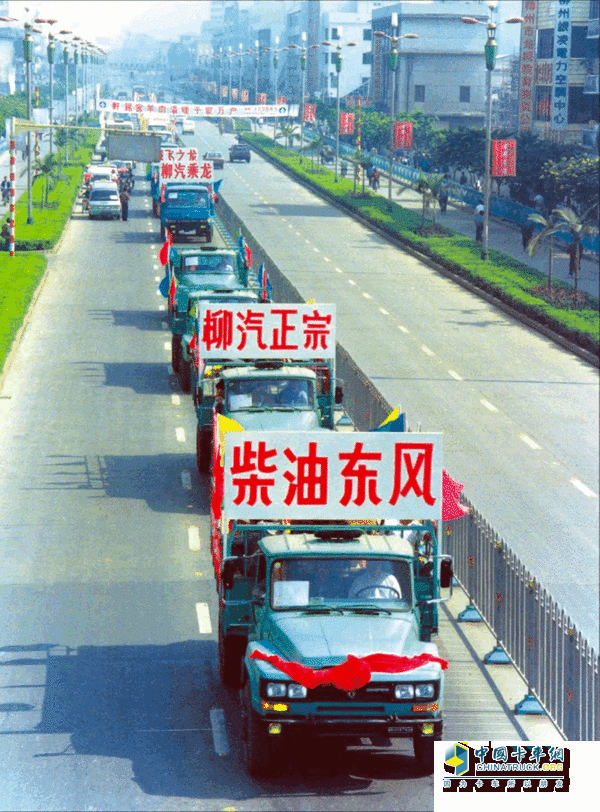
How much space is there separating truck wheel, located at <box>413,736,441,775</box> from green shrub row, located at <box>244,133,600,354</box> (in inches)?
1166

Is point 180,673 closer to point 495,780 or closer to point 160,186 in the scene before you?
point 495,780

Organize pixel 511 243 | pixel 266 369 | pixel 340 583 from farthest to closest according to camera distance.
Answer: pixel 511 243, pixel 266 369, pixel 340 583

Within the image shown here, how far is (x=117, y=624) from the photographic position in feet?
64.1

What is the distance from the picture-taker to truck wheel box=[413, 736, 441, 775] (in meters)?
14.5

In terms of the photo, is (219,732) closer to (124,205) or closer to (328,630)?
(328,630)

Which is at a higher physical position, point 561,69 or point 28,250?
point 561,69

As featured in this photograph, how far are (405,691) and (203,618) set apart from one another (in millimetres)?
6200

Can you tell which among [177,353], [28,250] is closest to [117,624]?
[177,353]

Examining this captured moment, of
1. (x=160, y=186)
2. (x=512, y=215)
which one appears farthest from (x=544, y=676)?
(x=512, y=215)

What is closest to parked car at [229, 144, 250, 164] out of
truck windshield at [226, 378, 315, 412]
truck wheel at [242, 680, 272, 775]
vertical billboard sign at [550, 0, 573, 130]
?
vertical billboard sign at [550, 0, 573, 130]

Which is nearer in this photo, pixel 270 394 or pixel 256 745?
pixel 256 745

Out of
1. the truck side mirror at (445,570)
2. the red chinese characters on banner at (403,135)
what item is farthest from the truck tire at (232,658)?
the red chinese characters on banner at (403,135)

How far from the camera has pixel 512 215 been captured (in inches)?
3132

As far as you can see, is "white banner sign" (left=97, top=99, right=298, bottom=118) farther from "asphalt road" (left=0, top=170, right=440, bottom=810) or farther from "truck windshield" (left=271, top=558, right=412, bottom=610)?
"truck windshield" (left=271, top=558, right=412, bottom=610)
